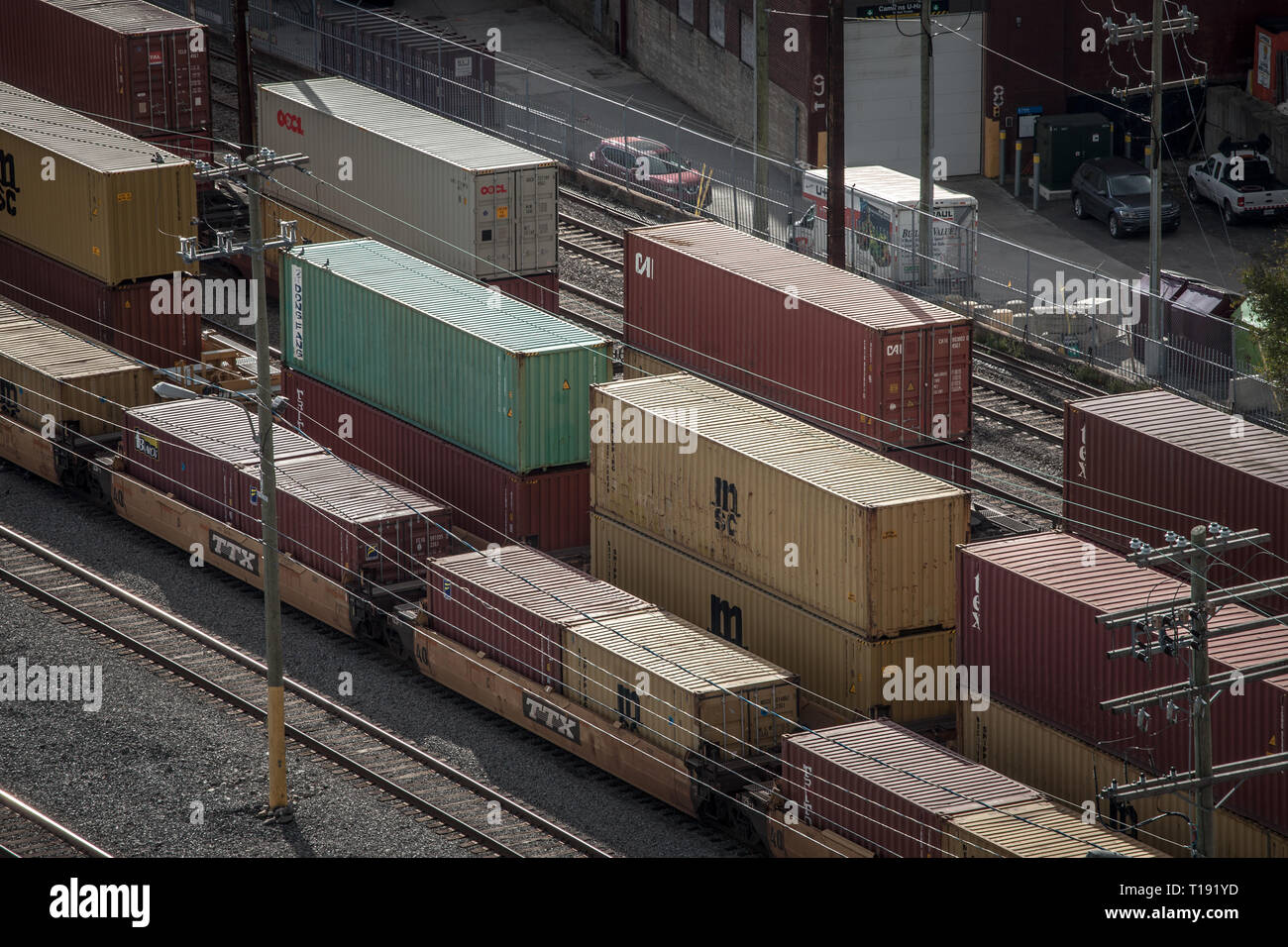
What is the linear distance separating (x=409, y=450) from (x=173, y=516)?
A: 437 cm

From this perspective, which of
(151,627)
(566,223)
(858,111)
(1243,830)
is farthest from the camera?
(858,111)

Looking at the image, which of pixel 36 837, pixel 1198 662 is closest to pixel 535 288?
pixel 36 837

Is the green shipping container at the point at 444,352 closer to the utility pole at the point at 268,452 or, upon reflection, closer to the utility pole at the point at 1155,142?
the utility pole at the point at 268,452

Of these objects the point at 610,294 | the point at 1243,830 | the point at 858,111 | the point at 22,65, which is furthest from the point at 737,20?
the point at 1243,830

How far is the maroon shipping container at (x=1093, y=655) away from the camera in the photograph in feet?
81.4

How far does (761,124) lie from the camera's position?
5047cm

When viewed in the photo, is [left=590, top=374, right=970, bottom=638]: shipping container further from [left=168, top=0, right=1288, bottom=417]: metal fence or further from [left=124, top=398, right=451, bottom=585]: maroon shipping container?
[left=168, top=0, right=1288, bottom=417]: metal fence

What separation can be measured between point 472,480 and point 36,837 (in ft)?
33.4

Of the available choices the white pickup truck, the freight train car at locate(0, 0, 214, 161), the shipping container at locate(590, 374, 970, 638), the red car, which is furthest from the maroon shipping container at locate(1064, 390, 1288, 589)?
the white pickup truck

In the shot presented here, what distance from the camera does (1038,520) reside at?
127ft

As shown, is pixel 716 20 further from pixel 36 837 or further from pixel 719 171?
pixel 36 837

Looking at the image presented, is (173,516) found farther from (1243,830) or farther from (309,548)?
(1243,830)

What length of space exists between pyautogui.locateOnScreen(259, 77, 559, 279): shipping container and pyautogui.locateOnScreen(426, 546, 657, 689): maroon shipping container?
10936 mm

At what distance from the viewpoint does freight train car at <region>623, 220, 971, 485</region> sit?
34.3 meters
